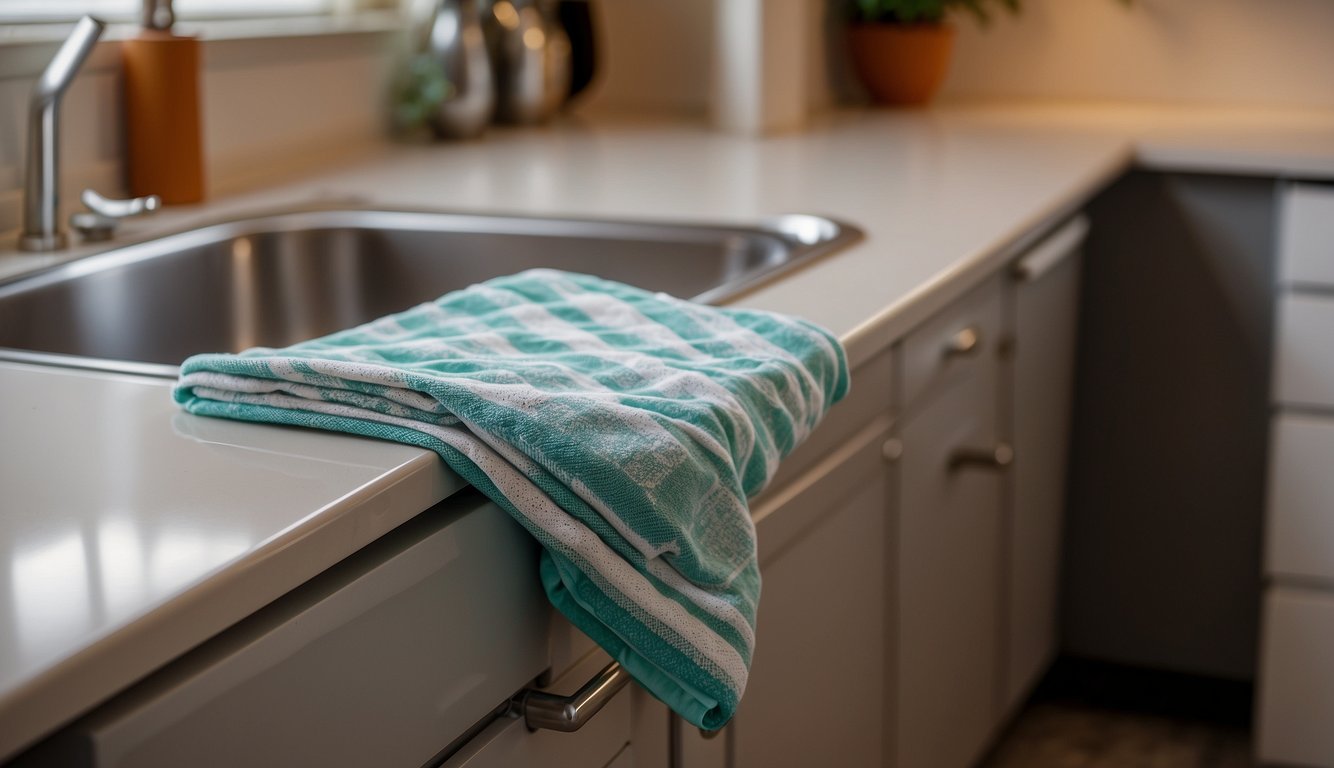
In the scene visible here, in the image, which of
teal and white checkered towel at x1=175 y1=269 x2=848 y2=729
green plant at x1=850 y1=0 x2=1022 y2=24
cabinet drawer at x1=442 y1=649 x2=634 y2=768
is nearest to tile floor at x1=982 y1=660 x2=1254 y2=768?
green plant at x1=850 y1=0 x2=1022 y2=24

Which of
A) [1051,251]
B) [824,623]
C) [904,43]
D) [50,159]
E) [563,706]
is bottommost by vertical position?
[824,623]

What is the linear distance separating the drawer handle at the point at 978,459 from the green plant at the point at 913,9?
1051 mm

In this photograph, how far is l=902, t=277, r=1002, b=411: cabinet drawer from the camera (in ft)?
4.22

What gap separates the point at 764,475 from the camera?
85cm

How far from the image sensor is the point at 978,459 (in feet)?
4.91

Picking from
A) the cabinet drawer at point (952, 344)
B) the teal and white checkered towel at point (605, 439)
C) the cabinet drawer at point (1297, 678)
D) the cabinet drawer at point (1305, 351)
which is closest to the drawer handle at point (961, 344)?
the cabinet drawer at point (952, 344)

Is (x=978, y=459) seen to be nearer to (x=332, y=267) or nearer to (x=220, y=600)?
(x=332, y=267)

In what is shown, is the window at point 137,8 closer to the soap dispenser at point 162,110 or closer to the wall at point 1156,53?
the soap dispenser at point 162,110

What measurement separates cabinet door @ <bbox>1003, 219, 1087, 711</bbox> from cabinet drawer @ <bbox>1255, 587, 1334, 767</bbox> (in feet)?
0.96

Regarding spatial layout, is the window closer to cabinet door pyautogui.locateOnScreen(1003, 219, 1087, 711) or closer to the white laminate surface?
the white laminate surface

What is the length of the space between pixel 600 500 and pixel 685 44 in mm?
1941

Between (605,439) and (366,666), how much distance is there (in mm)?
155

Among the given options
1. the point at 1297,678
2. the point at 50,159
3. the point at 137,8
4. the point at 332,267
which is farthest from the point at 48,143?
the point at 1297,678

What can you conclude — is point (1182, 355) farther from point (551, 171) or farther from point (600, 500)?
point (600, 500)
